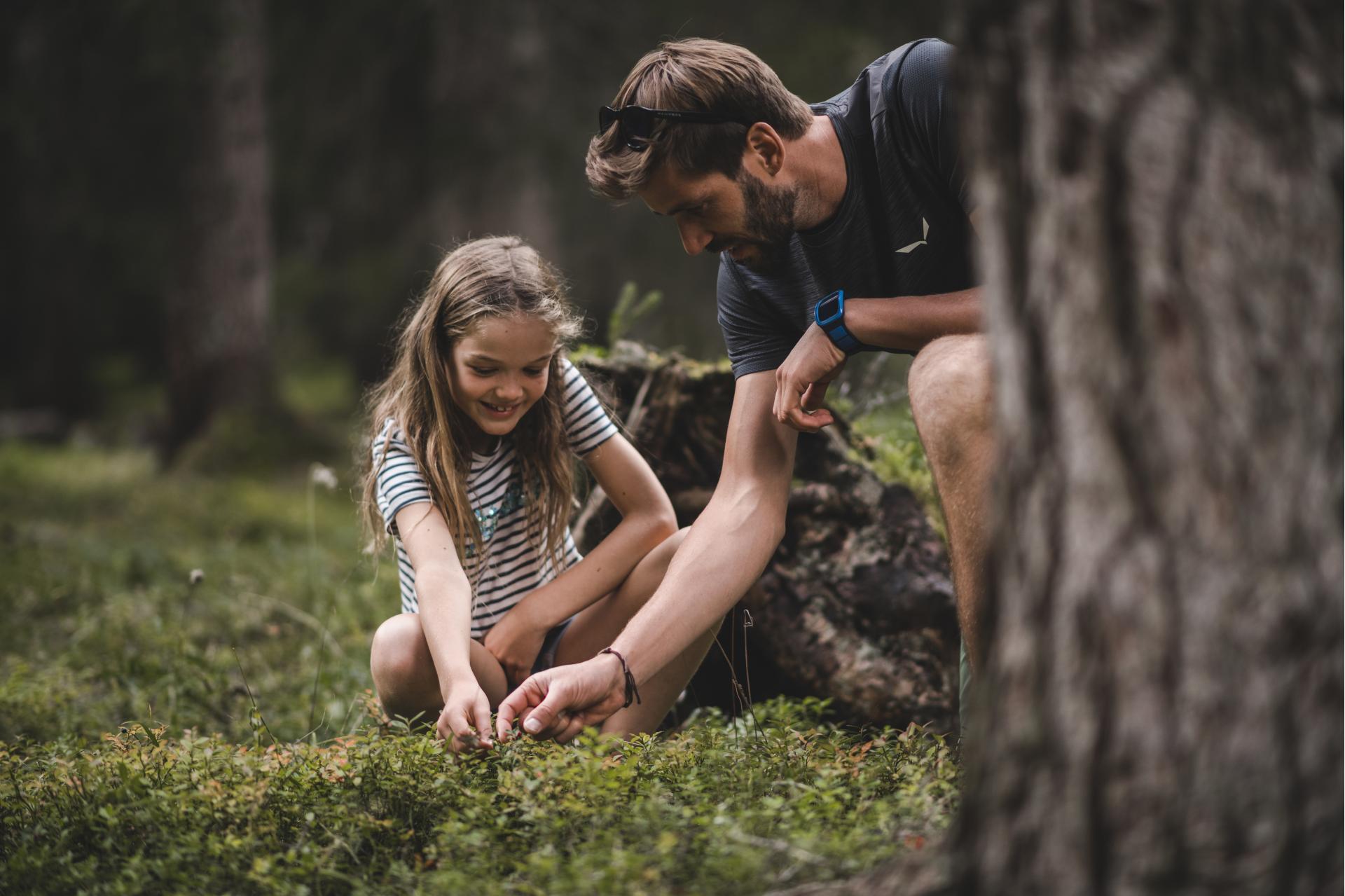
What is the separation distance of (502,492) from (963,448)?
1526 mm

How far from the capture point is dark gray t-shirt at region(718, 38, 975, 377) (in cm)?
267

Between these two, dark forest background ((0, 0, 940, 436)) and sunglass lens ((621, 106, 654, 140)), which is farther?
dark forest background ((0, 0, 940, 436))

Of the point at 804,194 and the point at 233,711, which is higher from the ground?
the point at 804,194

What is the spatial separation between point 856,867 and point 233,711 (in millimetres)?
2637

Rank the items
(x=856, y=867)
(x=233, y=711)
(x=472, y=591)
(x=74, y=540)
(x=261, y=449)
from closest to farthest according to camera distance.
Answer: (x=856, y=867), (x=472, y=591), (x=233, y=711), (x=74, y=540), (x=261, y=449)

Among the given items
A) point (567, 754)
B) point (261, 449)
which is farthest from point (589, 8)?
point (567, 754)

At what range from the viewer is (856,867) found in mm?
1718

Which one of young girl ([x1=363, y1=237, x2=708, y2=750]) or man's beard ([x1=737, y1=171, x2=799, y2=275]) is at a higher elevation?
man's beard ([x1=737, y1=171, x2=799, y2=275])

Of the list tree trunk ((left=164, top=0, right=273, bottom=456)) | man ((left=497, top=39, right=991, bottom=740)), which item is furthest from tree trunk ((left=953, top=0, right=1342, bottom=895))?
tree trunk ((left=164, top=0, right=273, bottom=456))

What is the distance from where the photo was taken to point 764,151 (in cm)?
275

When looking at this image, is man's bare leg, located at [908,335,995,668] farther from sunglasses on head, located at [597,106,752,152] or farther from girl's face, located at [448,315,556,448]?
girl's face, located at [448,315,556,448]

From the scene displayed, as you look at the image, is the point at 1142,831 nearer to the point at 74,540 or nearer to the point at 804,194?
the point at 804,194

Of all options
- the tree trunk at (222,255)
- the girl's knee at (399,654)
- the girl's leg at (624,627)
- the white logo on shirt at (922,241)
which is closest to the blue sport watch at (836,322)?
the white logo on shirt at (922,241)

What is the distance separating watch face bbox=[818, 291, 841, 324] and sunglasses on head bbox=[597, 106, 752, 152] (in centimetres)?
48
